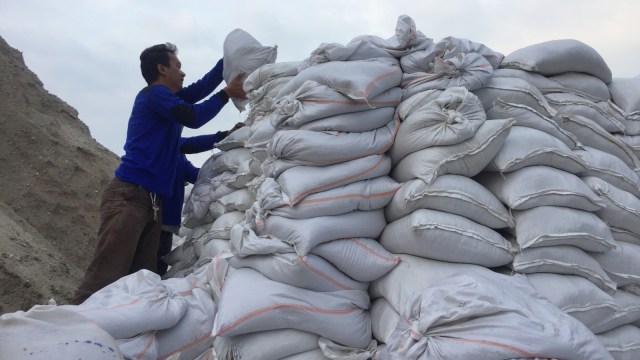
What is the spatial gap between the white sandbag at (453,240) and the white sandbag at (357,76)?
539 mm

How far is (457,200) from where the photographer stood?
7.04 feet

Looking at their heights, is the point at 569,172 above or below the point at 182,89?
below

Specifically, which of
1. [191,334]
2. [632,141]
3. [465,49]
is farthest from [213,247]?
[632,141]

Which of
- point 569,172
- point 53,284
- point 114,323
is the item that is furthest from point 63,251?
point 569,172

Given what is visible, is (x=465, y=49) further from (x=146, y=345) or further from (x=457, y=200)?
(x=146, y=345)

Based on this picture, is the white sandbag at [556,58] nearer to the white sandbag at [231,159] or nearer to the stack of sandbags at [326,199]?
the stack of sandbags at [326,199]

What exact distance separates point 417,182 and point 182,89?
191 centimetres

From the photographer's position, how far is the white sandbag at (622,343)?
6.96 ft

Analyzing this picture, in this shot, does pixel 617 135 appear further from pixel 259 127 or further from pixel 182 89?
pixel 182 89

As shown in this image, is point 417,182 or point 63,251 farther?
point 63,251

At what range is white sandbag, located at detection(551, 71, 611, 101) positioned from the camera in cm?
273

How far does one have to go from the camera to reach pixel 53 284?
3.06m

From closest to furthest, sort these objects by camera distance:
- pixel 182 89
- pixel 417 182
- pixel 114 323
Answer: pixel 114 323
pixel 417 182
pixel 182 89

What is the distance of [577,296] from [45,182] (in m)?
3.67
